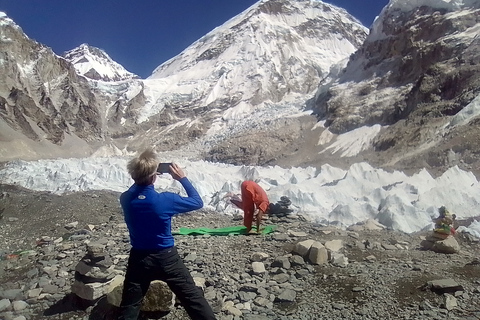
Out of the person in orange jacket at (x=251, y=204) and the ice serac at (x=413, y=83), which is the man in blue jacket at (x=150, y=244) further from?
the ice serac at (x=413, y=83)

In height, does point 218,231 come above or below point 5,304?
above

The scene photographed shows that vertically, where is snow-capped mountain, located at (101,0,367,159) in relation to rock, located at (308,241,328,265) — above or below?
above

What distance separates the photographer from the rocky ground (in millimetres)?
5008

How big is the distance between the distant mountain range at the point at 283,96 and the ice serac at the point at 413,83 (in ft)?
0.44

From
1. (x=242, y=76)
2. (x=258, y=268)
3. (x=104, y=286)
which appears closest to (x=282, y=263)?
(x=258, y=268)

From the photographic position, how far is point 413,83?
136ft

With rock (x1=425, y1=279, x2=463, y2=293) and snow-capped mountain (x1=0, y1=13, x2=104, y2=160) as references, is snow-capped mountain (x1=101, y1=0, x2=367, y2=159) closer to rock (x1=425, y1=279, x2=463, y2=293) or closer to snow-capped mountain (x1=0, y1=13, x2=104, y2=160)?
snow-capped mountain (x1=0, y1=13, x2=104, y2=160)

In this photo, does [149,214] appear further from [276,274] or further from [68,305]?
[276,274]

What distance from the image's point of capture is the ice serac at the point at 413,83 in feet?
96.4

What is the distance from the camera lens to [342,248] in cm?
748

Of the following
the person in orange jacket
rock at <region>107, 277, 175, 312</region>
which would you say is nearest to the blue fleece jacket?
rock at <region>107, 277, 175, 312</region>

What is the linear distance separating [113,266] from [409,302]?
13.2 feet

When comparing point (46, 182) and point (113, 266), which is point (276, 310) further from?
point (46, 182)

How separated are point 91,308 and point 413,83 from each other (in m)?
41.8
